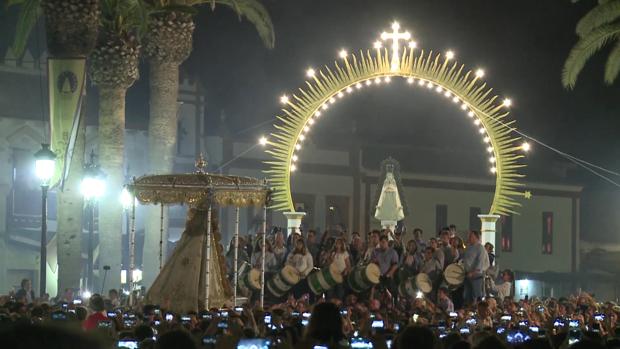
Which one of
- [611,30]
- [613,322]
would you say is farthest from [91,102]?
[613,322]

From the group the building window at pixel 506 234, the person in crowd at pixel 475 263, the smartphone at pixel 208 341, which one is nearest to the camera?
the smartphone at pixel 208 341

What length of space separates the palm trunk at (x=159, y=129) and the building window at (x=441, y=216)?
24976 millimetres

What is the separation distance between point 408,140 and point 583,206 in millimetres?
11733

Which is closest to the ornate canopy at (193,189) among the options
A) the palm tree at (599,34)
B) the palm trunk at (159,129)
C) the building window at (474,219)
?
the palm trunk at (159,129)

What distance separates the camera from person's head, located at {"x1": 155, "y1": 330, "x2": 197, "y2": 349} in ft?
16.7

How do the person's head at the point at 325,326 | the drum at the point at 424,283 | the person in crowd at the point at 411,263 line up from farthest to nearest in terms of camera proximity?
the person in crowd at the point at 411,263 → the drum at the point at 424,283 → the person's head at the point at 325,326

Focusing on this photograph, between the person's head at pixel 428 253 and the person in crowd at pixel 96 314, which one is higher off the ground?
the person's head at pixel 428 253

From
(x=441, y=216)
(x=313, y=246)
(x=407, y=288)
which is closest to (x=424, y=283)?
(x=407, y=288)

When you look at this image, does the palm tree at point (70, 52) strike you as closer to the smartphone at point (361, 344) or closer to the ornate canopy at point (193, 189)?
the ornate canopy at point (193, 189)

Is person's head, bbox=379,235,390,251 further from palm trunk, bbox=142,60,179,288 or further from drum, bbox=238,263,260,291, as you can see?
palm trunk, bbox=142,60,179,288

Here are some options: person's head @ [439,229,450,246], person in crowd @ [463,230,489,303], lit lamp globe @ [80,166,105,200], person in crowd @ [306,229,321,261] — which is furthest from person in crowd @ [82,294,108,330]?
person in crowd @ [306,229,321,261]

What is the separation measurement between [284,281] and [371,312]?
3380 millimetres

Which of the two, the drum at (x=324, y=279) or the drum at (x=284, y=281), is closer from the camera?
the drum at (x=324, y=279)

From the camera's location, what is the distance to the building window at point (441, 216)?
170 feet
